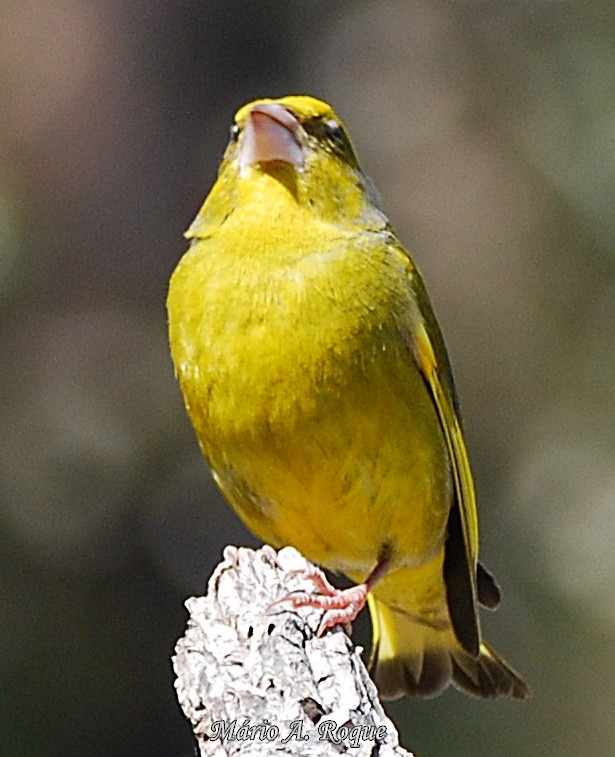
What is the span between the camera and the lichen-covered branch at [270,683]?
3404mm

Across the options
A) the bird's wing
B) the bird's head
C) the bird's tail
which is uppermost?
the bird's head

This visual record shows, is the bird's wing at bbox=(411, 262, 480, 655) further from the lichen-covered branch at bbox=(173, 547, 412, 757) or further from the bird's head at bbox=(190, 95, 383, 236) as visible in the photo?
the lichen-covered branch at bbox=(173, 547, 412, 757)

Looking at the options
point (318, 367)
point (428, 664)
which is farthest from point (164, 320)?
point (318, 367)

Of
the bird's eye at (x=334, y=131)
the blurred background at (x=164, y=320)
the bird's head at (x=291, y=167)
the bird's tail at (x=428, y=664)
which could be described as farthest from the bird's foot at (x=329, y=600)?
the blurred background at (x=164, y=320)

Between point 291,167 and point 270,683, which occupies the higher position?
point 291,167

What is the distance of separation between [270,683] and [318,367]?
3.21 feet

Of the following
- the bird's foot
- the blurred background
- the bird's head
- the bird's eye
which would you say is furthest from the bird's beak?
the blurred background

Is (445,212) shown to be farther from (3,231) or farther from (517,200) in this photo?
(3,231)

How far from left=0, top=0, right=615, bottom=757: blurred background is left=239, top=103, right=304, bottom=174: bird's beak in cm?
247

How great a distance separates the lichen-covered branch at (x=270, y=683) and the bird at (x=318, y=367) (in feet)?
0.70

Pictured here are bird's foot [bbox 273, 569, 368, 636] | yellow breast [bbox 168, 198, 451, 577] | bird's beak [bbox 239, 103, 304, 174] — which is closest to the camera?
bird's foot [bbox 273, 569, 368, 636]

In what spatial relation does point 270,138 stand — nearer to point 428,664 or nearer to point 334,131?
point 334,131

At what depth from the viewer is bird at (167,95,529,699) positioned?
426cm

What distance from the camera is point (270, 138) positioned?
14.8 ft
